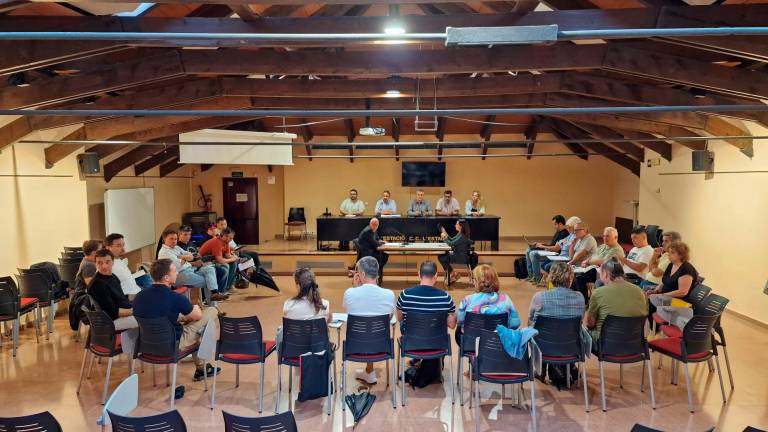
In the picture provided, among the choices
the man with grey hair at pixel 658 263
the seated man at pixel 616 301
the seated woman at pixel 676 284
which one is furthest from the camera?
the man with grey hair at pixel 658 263

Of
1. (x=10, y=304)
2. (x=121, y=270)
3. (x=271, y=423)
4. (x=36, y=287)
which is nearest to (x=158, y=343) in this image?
(x=121, y=270)

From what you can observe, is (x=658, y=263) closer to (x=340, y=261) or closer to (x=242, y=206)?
(x=340, y=261)

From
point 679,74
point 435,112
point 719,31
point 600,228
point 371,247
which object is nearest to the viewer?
point 719,31

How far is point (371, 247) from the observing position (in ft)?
29.5

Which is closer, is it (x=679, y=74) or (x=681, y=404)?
(x=681, y=404)

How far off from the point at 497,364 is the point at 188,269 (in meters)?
4.91

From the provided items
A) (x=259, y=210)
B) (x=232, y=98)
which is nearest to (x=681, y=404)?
(x=232, y=98)

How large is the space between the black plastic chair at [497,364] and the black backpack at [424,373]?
878 mm

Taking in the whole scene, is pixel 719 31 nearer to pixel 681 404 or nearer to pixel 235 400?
pixel 681 404

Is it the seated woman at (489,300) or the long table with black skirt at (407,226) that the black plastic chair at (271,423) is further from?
the long table with black skirt at (407,226)

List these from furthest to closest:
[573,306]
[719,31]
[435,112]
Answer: [573,306] < [435,112] < [719,31]

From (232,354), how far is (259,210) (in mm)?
10899

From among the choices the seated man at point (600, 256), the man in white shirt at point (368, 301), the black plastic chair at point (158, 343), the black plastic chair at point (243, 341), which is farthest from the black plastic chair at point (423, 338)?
the seated man at point (600, 256)

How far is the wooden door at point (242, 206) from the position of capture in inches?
586
